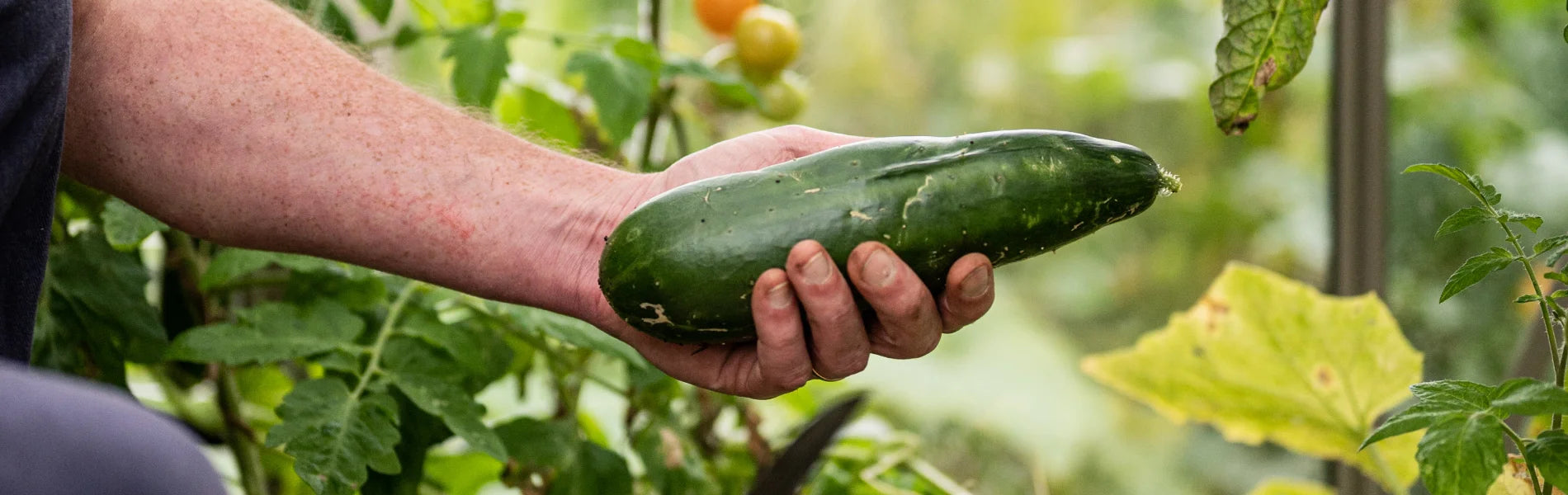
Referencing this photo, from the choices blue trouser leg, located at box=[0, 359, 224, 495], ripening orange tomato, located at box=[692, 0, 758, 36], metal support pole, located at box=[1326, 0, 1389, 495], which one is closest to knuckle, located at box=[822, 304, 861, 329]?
blue trouser leg, located at box=[0, 359, 224, 495]

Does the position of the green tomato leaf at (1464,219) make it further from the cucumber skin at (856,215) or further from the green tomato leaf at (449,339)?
the green tomato leaf at (449,339)

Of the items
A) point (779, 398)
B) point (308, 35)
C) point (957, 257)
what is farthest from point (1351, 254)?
point (308, 35)

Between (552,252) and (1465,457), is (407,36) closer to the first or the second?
(552,252)

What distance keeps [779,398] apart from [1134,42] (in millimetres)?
1141

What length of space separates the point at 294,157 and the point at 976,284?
369 millimetres

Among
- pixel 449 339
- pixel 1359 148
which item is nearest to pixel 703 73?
pixel 449 339

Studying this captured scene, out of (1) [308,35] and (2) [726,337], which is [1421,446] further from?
(1) [308,35]

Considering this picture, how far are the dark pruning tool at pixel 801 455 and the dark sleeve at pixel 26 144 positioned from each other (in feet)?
1.32

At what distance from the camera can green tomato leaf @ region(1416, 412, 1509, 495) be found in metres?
0.41

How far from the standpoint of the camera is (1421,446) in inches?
17.0

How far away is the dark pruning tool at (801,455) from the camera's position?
0.74 meters

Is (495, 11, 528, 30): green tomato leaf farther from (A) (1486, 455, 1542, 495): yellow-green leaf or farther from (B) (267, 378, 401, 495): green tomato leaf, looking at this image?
(A) (1486, 455, 1542, 495): yellow-green leaf

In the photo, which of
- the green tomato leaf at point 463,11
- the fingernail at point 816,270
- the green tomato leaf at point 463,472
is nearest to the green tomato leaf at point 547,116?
the green tomato leaf at point 463,11

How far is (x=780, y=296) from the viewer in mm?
545
